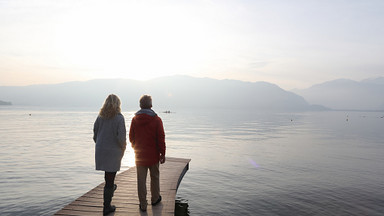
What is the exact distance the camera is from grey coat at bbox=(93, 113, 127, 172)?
668 cm

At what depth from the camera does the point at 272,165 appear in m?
20.5

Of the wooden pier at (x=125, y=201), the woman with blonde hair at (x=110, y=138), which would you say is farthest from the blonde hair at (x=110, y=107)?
the wooden pier at (x=125, y=201)

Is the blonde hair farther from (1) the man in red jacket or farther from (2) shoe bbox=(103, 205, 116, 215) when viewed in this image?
(2) shoe bbox=(103, 205, 116, 215)

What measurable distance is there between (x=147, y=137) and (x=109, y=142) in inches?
38.4

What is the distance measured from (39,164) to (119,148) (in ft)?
49.0

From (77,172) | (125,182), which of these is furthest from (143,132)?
(77,172)

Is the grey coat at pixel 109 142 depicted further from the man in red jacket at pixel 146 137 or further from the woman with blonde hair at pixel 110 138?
the man in red jacket at pixel 146 137

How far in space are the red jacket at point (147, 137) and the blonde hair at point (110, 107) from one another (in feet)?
2.34

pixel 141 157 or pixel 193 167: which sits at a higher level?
pixel 141 157

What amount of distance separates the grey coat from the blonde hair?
0.13 m

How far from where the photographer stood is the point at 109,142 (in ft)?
22.1

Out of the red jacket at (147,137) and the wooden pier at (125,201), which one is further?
the wooden pier at (125,201)

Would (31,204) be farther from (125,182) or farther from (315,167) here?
(315,167)

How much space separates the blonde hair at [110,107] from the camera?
6.51 metres
